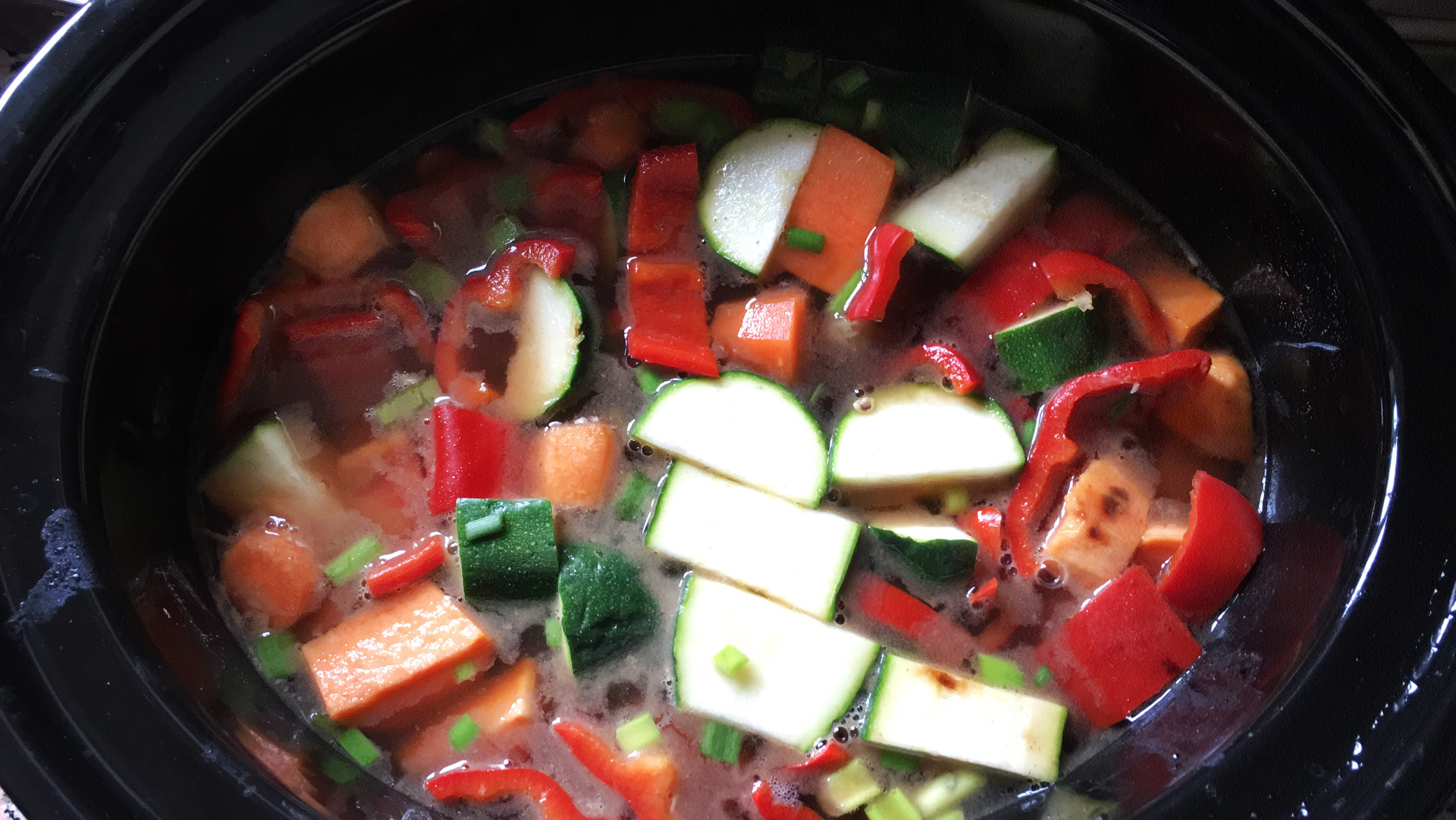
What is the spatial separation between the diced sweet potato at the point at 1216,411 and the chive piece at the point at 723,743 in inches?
39.7

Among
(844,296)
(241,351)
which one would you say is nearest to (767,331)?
(844,296)

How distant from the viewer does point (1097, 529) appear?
5.61 feet

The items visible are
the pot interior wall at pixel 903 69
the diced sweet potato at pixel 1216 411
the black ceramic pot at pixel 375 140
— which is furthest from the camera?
the diced sweet potato at pixel 1216 411

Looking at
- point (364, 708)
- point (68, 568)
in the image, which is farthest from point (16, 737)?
point (364, 708)

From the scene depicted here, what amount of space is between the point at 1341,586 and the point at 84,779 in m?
1.82

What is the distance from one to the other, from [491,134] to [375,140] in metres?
0.23

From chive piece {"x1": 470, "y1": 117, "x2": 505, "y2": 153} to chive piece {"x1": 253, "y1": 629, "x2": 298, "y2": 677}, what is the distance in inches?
40.2

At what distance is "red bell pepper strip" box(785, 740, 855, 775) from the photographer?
64.5 inches

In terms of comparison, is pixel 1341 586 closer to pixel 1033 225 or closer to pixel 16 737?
pixel 1033 225

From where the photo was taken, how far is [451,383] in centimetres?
183

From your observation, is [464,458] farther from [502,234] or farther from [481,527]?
[502,234]

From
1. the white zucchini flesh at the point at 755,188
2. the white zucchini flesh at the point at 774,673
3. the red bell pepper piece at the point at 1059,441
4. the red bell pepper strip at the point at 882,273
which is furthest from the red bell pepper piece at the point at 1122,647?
the white zucchini flesh at the point at 755,188

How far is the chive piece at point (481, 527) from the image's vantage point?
1.64m

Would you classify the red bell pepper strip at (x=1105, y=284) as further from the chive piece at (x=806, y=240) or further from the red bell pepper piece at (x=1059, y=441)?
the chive piece at (x=806, y=240)
